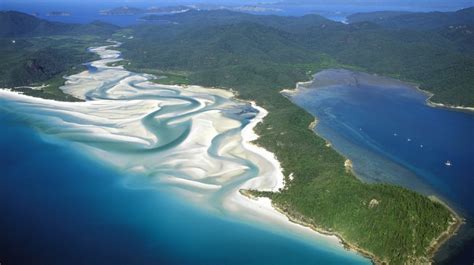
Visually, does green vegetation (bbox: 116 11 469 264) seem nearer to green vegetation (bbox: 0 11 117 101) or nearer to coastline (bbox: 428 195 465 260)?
coastline (bbox: 428 195 465 260)

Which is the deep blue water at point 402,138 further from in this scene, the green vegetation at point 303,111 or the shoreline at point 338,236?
the shoreline at point 338,236

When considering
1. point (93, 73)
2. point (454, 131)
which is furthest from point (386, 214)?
point (93, 73)

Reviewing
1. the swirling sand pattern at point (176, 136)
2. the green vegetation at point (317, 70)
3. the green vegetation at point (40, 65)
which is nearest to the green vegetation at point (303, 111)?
the green vegetation at point (317, 70)

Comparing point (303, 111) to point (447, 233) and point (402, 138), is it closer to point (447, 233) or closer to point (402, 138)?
point (402, 138)

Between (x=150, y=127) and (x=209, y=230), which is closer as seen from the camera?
(x=209, y=230)

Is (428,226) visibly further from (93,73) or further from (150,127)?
(93,73)

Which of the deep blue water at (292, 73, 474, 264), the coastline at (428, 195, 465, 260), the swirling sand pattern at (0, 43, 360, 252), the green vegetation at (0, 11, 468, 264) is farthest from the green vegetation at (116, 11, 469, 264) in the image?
the deep blue water at (292, 73, 474, 264)
